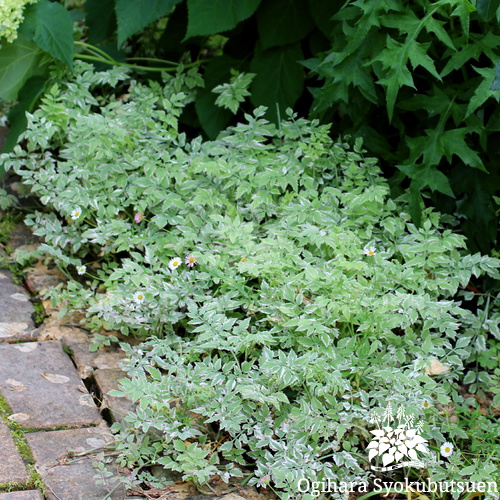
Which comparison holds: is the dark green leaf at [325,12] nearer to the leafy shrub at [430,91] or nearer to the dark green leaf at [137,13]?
the leafy shrub at [430,91]

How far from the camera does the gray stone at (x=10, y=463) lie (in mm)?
1829

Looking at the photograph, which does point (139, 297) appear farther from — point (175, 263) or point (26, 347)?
point (26, 347)

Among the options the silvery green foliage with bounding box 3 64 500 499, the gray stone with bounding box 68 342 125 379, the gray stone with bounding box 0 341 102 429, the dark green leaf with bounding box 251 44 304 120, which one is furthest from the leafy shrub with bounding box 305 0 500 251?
the gray stone with bounding box 0 341 102 429

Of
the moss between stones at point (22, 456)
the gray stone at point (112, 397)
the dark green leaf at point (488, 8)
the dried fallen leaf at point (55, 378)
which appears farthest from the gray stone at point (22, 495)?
the dark green leaf at point (488, 8)

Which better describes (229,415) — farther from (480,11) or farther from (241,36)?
(241,36)

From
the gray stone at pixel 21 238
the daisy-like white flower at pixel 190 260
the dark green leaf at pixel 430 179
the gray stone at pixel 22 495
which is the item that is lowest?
the gray stone at pixel 22 495

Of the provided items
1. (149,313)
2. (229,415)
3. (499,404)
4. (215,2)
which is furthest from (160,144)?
(499,404)

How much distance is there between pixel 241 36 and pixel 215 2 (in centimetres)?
44

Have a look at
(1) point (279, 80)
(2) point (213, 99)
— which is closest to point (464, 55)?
(1) point (279, 80)

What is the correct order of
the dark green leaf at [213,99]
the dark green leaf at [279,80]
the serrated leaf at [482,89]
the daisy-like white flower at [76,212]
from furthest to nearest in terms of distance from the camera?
the dark green leaf at [213,99]
the dark green leaf at [279,80]
the daisy-like white flower at [76,212]
the serrated leaf at [482,89]

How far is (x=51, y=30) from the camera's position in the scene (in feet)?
9.62

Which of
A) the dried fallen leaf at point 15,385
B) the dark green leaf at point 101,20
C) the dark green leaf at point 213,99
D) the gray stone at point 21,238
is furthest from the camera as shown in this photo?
the dark green leaf at point 101,20

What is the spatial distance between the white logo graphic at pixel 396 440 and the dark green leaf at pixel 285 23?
180 centimetres

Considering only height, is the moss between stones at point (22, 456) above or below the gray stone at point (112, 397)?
above
